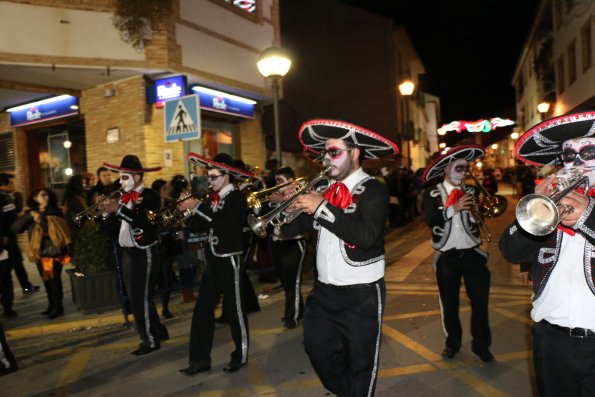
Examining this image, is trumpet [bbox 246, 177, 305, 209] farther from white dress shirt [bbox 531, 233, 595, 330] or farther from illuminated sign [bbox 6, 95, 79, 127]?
illuminated sign [bbox 6, 95, 79, 127]

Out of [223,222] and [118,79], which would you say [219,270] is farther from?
[118,79]

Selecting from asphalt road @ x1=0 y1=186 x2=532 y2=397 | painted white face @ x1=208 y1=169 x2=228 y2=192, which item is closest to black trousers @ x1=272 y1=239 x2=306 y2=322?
asphalt road @ x1=0 y1=186 x2=532 y2=397

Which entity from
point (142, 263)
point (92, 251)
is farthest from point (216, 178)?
point (92, 251)

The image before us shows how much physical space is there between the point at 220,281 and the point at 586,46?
18546mm

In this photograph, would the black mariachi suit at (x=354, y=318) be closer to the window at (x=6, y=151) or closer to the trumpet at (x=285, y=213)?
the trumpet at (x=285, y=213)

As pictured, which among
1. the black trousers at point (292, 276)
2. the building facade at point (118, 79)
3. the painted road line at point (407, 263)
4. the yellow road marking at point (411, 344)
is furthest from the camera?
the building facade at point (118, 79)

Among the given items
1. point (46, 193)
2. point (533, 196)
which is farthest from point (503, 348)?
point (46, 193)

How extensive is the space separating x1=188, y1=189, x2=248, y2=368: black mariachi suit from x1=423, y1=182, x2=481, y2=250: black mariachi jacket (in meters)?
1.91

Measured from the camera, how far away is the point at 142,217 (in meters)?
5.50

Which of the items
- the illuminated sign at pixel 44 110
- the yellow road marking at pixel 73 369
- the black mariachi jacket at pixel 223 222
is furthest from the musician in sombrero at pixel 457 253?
the illuminated sign at pixel 44 110

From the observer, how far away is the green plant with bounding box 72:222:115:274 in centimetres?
752

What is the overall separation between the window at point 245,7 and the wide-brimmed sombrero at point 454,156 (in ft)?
31.5

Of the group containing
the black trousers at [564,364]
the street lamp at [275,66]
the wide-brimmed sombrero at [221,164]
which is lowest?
the black trousers at [564,364]

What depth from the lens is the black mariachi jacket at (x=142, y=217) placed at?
541 centimetres
